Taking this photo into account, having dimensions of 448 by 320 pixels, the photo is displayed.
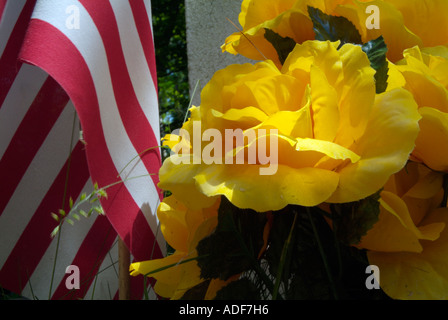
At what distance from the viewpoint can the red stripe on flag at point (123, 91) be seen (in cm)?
108

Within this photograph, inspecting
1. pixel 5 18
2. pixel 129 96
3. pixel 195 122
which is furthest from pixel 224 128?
pixel 5 18

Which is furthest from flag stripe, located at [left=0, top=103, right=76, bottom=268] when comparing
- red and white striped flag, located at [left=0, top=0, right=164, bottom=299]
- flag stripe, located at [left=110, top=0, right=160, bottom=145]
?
flag stripe, located at [left=110, top=0, right=160, bottom=145]

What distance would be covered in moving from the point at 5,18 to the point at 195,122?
2.71 ft

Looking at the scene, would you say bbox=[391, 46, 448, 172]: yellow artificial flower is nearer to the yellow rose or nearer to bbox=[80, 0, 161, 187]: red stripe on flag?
the yellow rose

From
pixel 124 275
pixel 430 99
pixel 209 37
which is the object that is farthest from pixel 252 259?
pixel 209 37

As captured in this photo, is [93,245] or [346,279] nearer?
[346,279]

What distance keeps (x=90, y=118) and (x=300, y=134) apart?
60cm

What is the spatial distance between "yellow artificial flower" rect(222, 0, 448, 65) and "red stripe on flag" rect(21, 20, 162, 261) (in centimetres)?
39

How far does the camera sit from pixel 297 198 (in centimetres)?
45

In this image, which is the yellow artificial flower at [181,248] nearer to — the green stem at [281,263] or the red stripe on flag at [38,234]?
the green stem at [281,263]

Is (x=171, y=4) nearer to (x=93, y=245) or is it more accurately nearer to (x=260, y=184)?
(x=93, y=245)

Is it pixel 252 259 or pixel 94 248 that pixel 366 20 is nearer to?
pixel 252 259

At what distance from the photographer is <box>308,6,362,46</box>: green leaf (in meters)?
0.64
